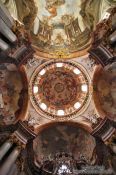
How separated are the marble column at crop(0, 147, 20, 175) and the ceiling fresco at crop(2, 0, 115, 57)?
597 centimetres

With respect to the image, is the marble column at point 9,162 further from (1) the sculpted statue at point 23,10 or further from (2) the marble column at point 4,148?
(1) the sculpted statue at point 23,10

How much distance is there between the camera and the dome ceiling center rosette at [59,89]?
19.6 metres

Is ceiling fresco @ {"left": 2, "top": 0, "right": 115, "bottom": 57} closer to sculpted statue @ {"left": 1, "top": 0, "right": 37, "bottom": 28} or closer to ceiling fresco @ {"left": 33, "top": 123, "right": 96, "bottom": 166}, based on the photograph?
sculpted statue @ {"left": 1, "top": 0, "right": 37, "bottom": 28}

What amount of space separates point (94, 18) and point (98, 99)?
5.04 m

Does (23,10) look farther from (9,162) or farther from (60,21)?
(9,162)

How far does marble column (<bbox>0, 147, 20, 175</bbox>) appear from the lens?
14469 millimetres

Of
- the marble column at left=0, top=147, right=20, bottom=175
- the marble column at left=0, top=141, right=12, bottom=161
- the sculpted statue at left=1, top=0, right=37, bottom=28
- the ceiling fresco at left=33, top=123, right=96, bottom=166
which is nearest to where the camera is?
the marble column at left=0, top=147, right=20, bottom=175

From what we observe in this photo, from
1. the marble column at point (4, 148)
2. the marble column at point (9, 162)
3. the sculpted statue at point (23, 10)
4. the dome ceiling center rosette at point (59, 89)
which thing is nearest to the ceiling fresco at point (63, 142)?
the dome ceiling center rosette at point (59, 89)

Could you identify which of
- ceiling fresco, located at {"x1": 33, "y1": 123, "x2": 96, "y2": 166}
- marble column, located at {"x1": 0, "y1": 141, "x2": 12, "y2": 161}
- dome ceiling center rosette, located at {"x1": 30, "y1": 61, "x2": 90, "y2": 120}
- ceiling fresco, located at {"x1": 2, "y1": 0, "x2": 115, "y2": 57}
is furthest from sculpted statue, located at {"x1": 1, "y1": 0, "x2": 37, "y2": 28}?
ceiling fresco, located at {"x1": 33, "y1": 123, "x2": 96, "y2": 166}

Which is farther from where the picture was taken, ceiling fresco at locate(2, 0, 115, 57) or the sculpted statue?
ceiling fresco at locate(2, 0, 115, 57)

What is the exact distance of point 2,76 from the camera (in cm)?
1738

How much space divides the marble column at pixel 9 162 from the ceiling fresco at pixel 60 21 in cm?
597

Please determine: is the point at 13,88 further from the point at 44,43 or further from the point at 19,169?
the point at 19,169

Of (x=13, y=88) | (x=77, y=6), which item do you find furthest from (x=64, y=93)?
(x=77, y=6)
